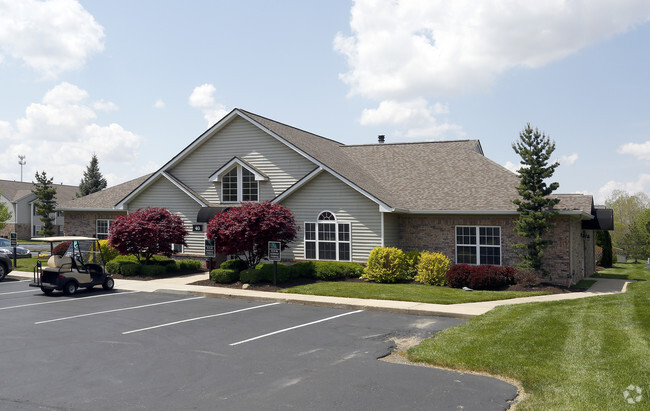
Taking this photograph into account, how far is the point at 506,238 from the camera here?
21.0 m

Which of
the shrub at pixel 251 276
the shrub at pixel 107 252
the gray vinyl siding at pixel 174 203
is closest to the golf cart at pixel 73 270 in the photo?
the shrub at pixel 251 276

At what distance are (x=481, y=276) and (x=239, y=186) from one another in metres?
13.0

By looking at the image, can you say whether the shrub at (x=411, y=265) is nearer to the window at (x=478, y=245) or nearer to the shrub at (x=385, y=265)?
the shrub at (x=385, y=265)

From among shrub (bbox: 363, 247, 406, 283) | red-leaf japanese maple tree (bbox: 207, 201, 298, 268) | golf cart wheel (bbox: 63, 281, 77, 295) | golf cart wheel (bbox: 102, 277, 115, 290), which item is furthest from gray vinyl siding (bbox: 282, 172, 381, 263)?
golf cart wheel (bbox: 63, 281, 77, 295)

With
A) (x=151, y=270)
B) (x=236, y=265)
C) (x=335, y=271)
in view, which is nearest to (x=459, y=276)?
(x=335, y=271)

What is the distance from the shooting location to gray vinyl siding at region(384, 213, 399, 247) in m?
22.0

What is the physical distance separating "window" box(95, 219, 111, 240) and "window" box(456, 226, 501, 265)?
20460mm

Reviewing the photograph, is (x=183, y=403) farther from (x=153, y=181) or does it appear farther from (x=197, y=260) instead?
(x=153, y=181)

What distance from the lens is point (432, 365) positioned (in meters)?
9.11

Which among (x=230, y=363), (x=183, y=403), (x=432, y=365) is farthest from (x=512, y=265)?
(x=183, y=403)

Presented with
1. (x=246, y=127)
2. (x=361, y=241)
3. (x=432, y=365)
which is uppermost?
(x=246, y=127)

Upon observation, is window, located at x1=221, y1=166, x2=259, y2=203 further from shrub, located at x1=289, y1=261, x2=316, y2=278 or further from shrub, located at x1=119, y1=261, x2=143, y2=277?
shrub, located at x1=289, y1=261, x2=316, y2=278

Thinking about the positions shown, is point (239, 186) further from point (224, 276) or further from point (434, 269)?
point (434, 269)

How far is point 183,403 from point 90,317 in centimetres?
802
